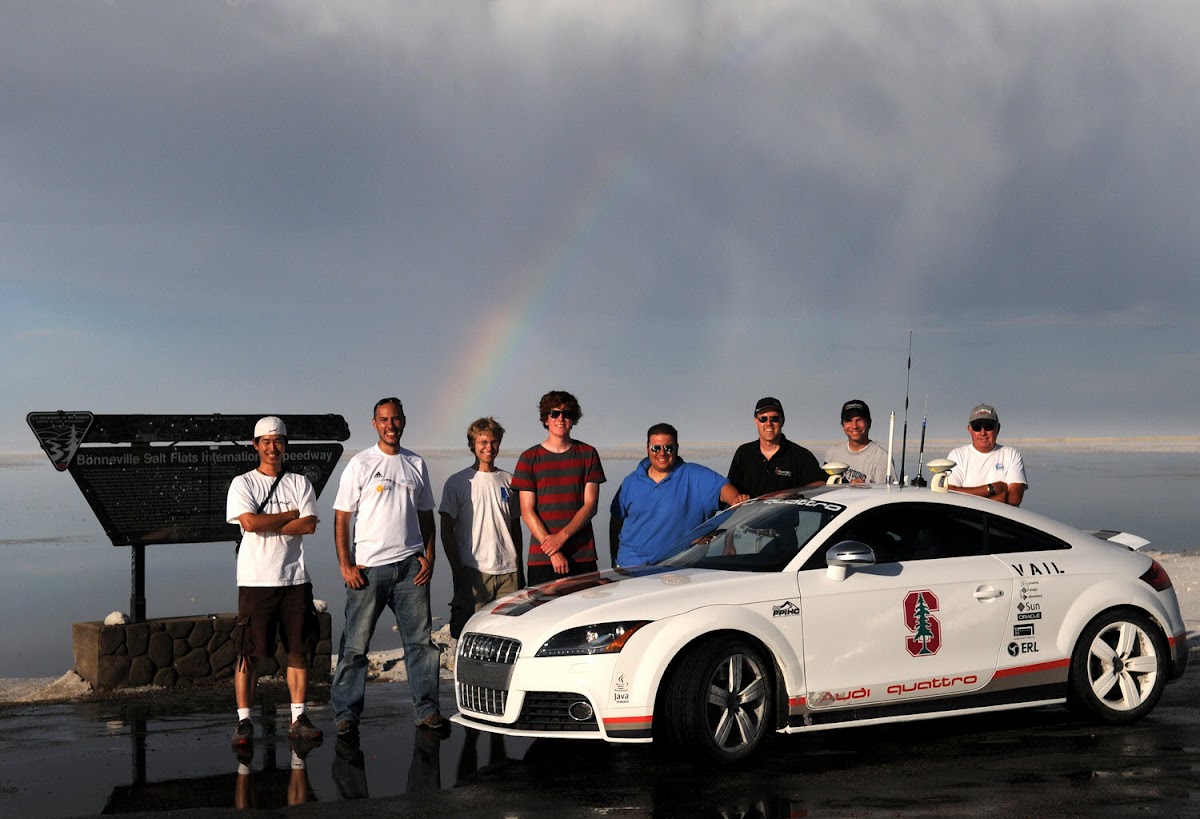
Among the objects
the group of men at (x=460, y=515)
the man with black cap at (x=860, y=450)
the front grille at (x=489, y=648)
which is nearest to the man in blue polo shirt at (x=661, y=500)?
the group of men at (x=460, y=515)

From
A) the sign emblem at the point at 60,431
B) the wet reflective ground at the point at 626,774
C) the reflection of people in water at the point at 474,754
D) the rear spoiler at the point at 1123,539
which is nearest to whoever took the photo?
the wet reflective ground at the point at 626,774

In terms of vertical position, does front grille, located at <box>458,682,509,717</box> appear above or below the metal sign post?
below

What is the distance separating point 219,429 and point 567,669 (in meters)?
6.22

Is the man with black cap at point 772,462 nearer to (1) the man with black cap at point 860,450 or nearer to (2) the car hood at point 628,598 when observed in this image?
(1) the man with black cap at point 860,450

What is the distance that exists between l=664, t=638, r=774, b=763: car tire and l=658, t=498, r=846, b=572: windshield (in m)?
0.64

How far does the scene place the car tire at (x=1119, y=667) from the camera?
7.91m

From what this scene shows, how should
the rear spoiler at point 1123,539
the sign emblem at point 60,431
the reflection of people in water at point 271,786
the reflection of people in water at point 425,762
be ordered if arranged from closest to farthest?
1. the reflection of people in water at point 271,786
2. the reflection of people in water at point 425,762
3. the rear spoiler at point 1123,539
4. the sign emblem at point 60,431

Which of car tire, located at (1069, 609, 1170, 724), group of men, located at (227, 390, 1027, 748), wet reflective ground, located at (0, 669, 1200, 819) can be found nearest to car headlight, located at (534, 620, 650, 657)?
wet reflective ground, located at (0, 669, 1200, 819)

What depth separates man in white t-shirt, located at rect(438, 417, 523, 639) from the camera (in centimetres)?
927

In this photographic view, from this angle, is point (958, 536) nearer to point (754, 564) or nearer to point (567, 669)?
point (754, 564)

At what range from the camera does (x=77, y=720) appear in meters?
9.13

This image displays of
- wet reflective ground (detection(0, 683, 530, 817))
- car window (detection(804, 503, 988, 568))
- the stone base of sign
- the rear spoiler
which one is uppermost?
car window (detection(804, 503, 988, 568))

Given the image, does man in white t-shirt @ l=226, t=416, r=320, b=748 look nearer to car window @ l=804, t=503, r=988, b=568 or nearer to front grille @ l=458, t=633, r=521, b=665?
front grille @ l=458, t=633, r=521, b=665

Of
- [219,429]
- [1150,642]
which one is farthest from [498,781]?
[219,429]
